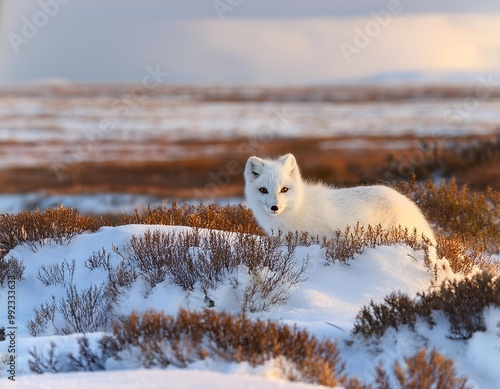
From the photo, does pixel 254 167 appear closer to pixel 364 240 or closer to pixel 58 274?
pixel 364 240

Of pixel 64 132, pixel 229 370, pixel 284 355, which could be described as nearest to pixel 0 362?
pixel 229 370

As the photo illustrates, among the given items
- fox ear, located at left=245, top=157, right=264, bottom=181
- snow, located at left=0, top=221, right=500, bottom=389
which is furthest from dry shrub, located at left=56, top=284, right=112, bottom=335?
fox ear, located at left=245, top=157, right=264, bottom=181

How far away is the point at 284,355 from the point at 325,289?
1.95 m

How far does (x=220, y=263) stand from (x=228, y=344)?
1.80m

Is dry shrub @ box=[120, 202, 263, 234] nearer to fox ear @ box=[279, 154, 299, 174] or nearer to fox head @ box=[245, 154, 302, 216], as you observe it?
fox head @ box=[245, 154, 302, 216]

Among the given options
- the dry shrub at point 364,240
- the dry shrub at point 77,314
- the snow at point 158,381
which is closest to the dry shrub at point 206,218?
the dry shrub at point 364,240

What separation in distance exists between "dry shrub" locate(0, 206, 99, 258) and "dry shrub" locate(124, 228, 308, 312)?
1.38 metres

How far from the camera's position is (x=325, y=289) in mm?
6203

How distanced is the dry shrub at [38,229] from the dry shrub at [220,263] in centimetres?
138

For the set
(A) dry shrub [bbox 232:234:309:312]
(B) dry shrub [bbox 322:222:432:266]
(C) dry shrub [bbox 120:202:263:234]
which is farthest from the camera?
(C) dry shrub [bbox 120:202:263:234]

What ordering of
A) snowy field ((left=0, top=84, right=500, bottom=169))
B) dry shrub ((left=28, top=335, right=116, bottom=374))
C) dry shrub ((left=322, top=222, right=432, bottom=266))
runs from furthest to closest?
snowy field ((left=0, top=84, right=500, bottom=169)) < dry shrub ((left=322, top=222, right=432, bottom=266)) < dry shrub ((left=28, top=335, right=116, bottom=374))

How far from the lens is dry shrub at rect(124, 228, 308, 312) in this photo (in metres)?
6.04

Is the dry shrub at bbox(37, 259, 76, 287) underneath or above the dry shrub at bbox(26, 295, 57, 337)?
above

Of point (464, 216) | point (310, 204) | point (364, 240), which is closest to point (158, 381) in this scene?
point (364, 240)
